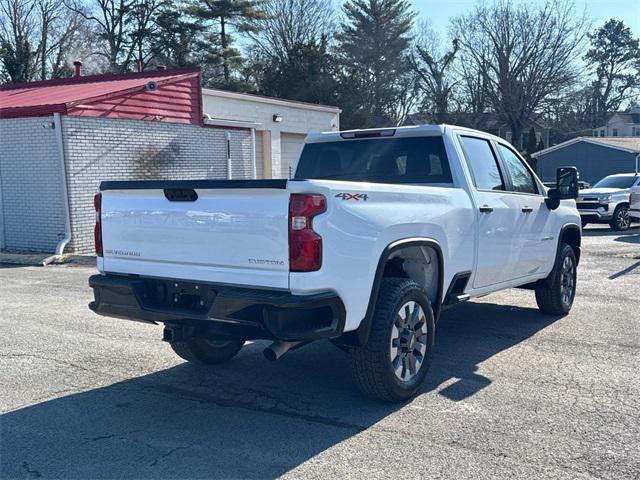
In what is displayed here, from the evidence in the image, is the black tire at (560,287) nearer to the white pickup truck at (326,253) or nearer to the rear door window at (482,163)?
the white pickup truck at (326,253)

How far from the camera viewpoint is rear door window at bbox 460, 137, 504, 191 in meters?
6.39

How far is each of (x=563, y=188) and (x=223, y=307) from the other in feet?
14.9

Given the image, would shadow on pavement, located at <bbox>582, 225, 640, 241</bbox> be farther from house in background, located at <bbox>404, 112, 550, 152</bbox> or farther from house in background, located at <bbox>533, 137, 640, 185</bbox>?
house in background, located at <bbox>404, 112, 550, 152</bbox>

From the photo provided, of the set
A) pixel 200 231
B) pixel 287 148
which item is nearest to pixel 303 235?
pixel 200 231

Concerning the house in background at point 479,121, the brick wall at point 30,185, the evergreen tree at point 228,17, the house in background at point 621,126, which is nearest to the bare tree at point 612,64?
the house in background at point 621,126

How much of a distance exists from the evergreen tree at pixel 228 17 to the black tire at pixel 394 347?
3715 cm

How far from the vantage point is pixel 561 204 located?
7.93 m

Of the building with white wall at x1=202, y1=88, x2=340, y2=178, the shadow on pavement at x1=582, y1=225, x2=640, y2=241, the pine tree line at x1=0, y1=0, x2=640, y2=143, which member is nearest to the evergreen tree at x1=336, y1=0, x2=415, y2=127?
the pine tree line at x1=0, y1=0, x2=640, y2=143

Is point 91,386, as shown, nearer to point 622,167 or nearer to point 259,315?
point 259,315

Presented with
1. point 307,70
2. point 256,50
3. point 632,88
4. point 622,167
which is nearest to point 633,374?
point 307,70

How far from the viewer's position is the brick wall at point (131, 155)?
14.6m

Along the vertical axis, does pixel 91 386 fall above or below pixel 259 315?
below

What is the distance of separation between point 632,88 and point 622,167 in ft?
106

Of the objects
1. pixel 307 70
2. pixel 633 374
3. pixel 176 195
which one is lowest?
pixel 633 374
